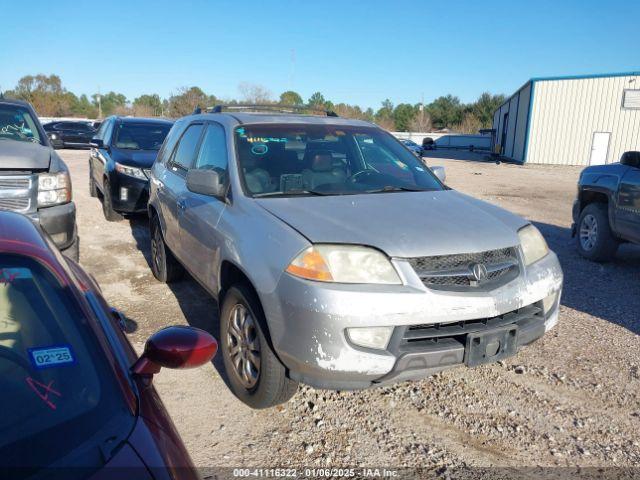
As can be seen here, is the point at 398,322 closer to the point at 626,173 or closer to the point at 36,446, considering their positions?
the point at 36,446

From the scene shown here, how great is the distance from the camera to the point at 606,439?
3.04 m

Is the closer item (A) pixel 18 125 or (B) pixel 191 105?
(A) pixel 18 125

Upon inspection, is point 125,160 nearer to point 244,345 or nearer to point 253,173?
point 253,173

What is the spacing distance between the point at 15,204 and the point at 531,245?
4.30 meters

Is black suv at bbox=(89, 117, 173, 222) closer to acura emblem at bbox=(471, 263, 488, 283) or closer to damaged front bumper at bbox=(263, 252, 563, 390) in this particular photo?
damaged front bumper at bbox=(263, 252, 563, 390)

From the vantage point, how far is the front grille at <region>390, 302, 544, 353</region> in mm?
2703

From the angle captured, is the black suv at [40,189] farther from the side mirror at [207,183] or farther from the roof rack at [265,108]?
the side mirror at [207,183]

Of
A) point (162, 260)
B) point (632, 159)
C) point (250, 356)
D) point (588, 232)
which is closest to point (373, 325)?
point (250, 356)

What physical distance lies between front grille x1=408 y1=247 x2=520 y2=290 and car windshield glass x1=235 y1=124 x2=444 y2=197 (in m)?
1.07

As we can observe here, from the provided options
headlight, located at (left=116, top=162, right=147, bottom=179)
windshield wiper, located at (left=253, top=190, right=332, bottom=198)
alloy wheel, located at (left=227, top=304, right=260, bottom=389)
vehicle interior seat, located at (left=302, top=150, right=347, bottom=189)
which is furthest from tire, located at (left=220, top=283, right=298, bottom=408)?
headlight, located at (left=116, top=162, right=147, bottom=179)

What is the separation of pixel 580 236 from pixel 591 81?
2585 centimetres

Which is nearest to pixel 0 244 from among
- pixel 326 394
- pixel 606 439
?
pixel 326 394

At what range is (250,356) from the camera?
3.21 metres

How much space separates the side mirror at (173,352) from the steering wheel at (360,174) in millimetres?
2462
